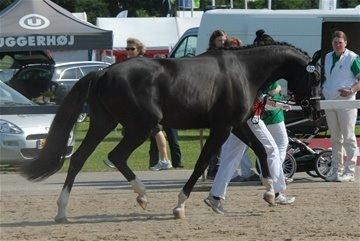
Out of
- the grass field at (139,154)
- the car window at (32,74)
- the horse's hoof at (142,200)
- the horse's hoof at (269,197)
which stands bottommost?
the car window at (32,74)

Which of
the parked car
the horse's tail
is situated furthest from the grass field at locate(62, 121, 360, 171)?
the parked car


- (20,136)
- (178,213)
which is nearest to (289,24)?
(20,136)

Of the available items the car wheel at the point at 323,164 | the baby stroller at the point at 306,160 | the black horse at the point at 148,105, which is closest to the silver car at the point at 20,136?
the baby stroller at the point at 306,160

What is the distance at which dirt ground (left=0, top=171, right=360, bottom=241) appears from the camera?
8.93 meters

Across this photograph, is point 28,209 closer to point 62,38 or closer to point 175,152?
point 175,152

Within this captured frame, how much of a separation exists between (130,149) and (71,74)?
68.5 ft

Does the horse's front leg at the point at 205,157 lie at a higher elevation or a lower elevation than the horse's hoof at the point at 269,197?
higher

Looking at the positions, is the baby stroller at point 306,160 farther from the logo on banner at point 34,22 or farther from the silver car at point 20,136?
the logo on banner at point 34,22

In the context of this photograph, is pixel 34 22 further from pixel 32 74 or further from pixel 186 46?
pixel 32 74

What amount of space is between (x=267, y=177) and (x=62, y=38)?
9601 millimetres

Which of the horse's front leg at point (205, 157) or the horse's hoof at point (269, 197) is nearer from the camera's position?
the horse's front leg at point (205, 157)

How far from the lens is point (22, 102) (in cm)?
1680

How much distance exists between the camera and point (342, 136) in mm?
13383

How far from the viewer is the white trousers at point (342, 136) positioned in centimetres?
1331
